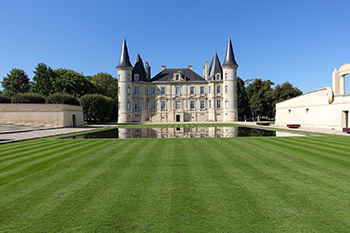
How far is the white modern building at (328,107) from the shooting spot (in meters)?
21.7

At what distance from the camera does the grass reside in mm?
3480

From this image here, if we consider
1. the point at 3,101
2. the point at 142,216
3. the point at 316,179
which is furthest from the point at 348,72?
the point at 3,101

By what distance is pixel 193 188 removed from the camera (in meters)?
5.05

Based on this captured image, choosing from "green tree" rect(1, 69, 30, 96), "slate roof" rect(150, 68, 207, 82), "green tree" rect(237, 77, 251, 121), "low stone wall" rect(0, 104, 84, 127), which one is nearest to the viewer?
"low stone wall" rect(0, 104, 84, 127)

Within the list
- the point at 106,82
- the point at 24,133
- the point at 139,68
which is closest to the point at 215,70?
the point at 139,68

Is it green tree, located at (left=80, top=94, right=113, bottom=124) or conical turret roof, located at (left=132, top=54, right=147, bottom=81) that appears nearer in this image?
green tree, located at (left=80, top=94, right=113, bottom=124)

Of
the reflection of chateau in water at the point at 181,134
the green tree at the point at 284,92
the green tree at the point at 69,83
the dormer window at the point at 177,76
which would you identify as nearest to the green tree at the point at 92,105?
the green tree at the point at 69,83

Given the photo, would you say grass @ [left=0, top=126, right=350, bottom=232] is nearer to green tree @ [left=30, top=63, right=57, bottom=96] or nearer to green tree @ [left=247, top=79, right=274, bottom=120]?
green tree @ [left=30, top=63, right=57, bottom=96]

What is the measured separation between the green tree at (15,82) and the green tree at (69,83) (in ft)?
31.9

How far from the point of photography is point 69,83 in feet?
162

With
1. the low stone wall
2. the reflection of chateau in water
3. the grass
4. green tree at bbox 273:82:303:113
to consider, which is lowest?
the grass

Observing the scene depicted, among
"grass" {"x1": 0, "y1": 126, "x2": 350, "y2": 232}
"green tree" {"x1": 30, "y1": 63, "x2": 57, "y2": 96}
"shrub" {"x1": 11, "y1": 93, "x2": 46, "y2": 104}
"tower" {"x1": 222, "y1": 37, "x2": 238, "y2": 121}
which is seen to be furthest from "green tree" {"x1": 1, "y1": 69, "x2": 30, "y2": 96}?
"grass" {"x1": 0, "y1": 126, "x2": 350, "y2": 232}

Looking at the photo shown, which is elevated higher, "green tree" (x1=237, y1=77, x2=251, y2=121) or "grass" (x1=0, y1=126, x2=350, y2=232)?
"green tree" (x1=237, y1=77, x2=251, y2=121)

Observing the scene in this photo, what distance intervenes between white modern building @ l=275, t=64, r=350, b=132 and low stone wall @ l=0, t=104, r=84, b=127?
35154 mm
